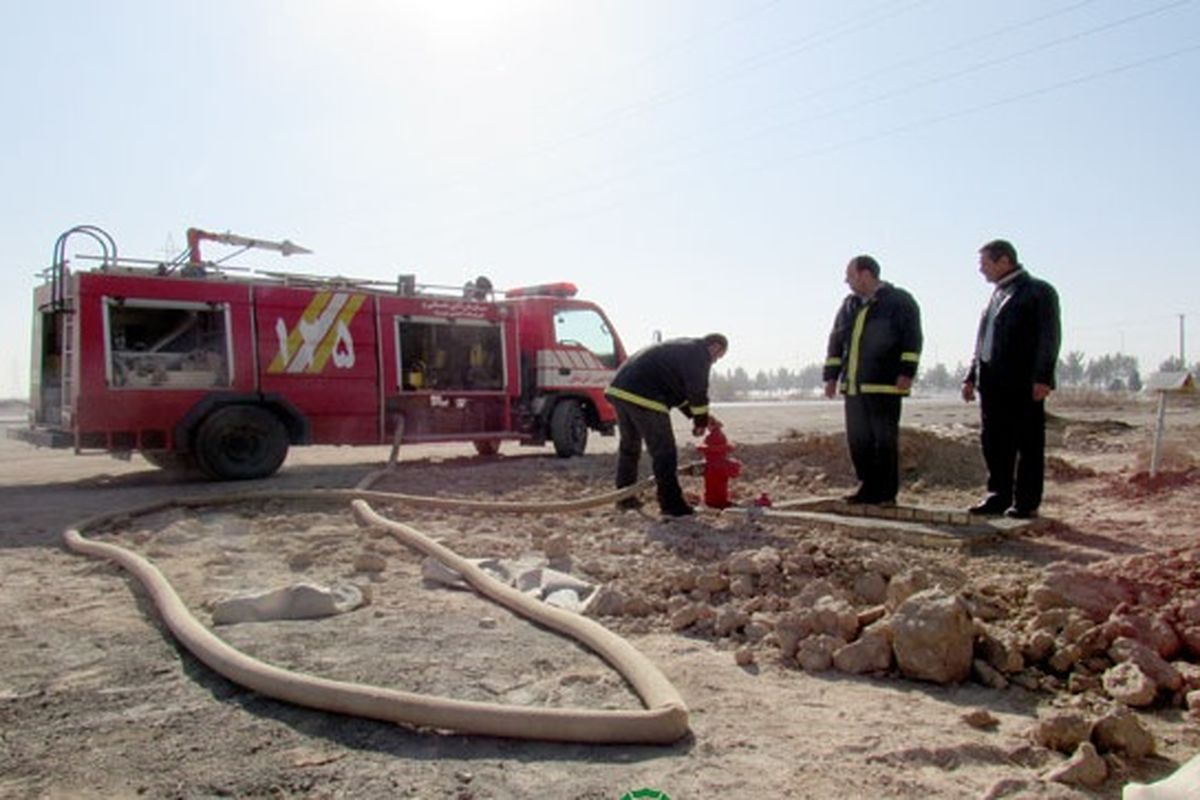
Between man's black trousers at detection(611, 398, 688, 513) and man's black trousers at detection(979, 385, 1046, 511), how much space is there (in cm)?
214

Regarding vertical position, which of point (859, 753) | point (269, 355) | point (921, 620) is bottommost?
point (859, 753)

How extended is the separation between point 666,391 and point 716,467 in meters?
0.69

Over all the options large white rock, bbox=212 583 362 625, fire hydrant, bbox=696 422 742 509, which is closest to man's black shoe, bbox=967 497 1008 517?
fire hydrant, bbox=696 422 742 509

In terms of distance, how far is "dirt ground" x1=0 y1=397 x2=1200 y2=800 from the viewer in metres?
2.49

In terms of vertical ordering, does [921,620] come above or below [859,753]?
above

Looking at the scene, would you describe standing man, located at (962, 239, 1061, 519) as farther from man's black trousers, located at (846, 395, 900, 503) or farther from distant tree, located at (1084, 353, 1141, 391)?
distant tree, located at (1084, 353, 1141, 391)

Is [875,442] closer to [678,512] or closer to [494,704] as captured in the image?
[678,512]

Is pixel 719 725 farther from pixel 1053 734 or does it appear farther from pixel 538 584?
pixel 538 584

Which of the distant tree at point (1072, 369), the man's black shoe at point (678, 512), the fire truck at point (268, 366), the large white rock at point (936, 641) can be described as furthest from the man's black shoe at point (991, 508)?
the distant tree at point (1072, 369)

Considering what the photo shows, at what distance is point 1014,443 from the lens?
623 centimetres

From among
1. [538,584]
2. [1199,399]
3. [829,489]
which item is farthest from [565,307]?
[1199,399]

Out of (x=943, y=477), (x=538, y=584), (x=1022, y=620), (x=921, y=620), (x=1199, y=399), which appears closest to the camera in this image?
(x=921, y=620)

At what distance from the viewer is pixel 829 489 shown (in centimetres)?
884

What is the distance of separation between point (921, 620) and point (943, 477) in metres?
6.54
